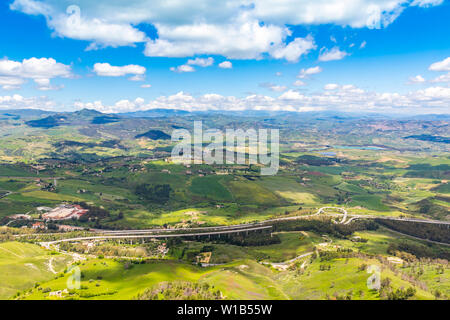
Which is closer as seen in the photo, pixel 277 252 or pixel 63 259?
pixel 63 259

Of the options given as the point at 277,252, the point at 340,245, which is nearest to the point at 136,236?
the point at 277,252

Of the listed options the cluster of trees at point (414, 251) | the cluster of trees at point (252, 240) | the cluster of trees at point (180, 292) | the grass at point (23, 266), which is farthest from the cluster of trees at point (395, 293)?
the grass at point (23, 266)

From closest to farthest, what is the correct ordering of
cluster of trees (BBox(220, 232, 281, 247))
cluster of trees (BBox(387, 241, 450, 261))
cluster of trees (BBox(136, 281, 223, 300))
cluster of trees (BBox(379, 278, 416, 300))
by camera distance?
cluster of trees (BBox(379, 278, 416, 300)) < cluster of trees (BBox(136, 281, 223, 300)) < cluster of trees (BBox(387, 241, 450, 261)) < cluster of trees (BBox(220, 232, 281, 247))

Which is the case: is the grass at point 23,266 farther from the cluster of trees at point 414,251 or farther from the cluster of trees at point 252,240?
the cluster of trees at point 414,251

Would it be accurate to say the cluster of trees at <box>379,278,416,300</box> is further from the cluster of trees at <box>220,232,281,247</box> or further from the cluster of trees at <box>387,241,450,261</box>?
the cluster of trees at <box>220,232,281,247</box>

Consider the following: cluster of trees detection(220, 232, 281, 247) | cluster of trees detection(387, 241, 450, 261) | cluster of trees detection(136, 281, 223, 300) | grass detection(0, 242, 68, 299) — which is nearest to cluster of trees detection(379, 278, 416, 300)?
cluster of trees detection(136, 281, 223, 300)

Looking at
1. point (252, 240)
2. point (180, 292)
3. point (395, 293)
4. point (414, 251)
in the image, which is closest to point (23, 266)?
point (180, 292)

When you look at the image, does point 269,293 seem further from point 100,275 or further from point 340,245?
point 340,245
